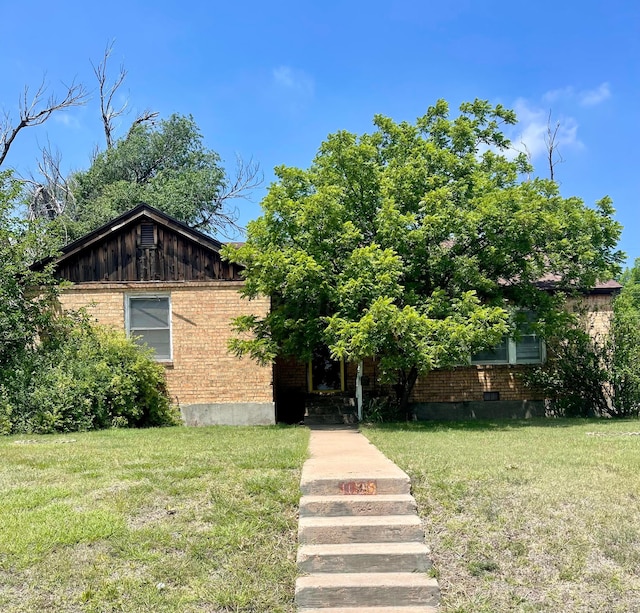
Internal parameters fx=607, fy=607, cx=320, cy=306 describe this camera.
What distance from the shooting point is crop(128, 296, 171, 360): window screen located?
14.2 meters

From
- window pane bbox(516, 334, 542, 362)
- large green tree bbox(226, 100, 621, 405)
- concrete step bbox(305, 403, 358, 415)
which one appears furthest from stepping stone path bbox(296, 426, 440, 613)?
window pane bbox(516, 334, 542, 362)

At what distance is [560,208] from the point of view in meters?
13.0

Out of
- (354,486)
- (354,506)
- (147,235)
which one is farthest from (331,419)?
(354,506)

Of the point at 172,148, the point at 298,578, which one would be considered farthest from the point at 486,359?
the point at 172,148

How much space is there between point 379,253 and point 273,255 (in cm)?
197

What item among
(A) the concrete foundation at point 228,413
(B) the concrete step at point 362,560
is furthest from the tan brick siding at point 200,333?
(B) the concrete step at point 362,560

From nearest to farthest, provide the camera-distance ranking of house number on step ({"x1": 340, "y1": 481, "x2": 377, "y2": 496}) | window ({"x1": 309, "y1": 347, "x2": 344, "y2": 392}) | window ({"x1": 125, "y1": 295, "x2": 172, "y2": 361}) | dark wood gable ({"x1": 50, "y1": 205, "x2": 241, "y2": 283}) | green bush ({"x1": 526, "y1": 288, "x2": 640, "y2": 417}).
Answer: house number on step ({"x1": 340, "y1": 481, "x2": 377, "y2": 496}), dark wood gable ({"x1": 50, "y1": 205, "x2": 241, "y2": 283}), window ({"x1": 125, "y1": 295, "x2": 172, "y2": 361}), green bush ({"x1": 526, "y1": 288, "x2": 640, "y2": 417}), window ({"x1": 309, "y1": 347, "x2": 344, "y2": 392})

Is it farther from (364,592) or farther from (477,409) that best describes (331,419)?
(364,592)

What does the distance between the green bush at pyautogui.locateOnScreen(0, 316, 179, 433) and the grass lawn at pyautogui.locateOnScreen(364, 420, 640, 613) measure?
6.59m

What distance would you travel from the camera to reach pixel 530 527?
5.95 metres

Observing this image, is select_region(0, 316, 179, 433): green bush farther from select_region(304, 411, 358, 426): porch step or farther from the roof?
select_region(304, 411, 358, 426): porch step

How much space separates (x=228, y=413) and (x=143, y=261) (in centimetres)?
404

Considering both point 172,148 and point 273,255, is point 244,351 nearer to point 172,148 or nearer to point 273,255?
point 273,255

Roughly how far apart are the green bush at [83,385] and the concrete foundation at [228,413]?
0.36 meters
